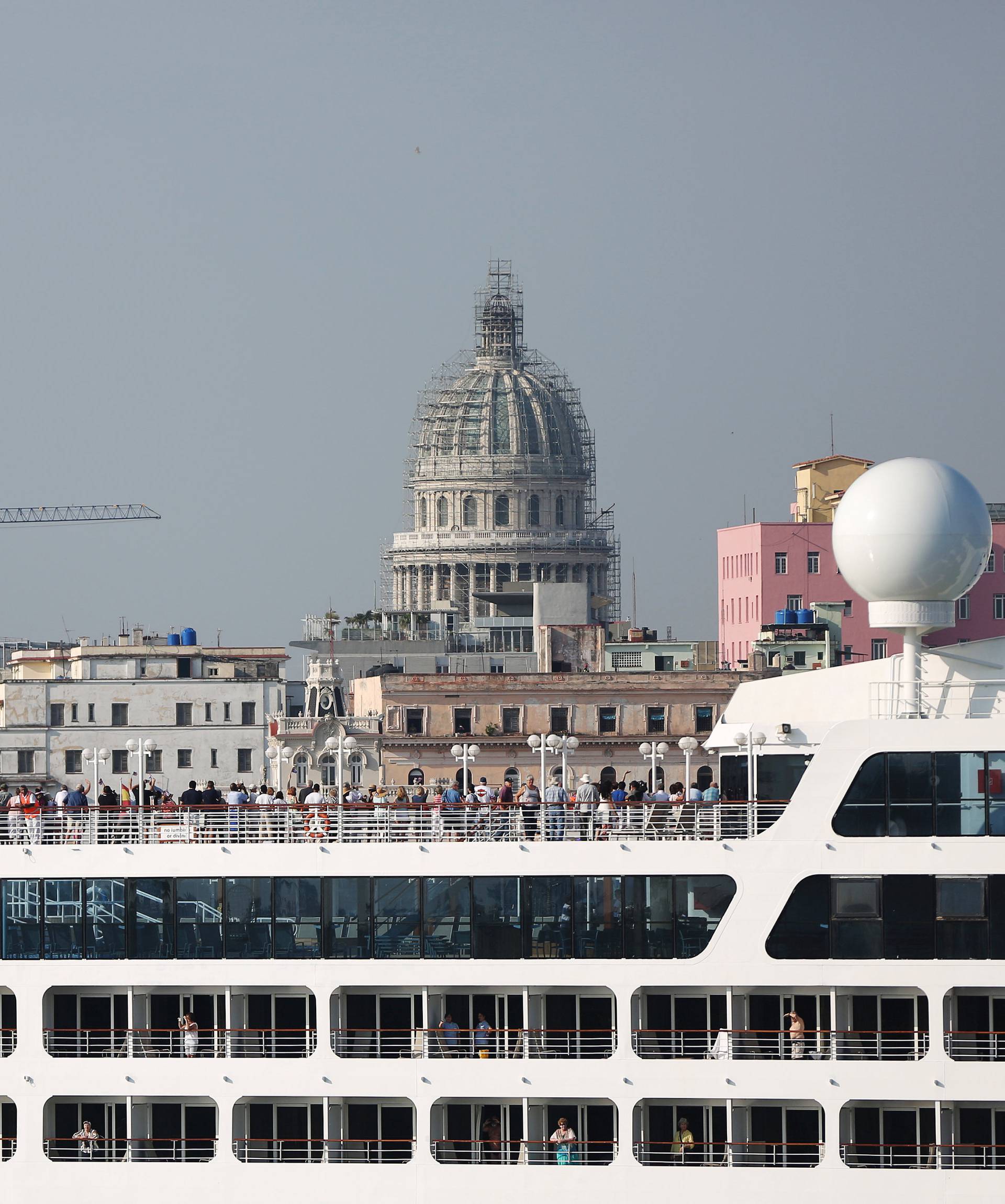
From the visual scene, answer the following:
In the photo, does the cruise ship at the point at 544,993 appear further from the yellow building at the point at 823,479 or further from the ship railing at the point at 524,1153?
the yellow building at the point at 823,479

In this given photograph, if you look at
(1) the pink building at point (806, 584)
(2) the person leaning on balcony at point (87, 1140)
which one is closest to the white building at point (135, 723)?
(1) the pink building at point (806, 584)

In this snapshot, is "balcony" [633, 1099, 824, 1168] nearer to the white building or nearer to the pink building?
the white building

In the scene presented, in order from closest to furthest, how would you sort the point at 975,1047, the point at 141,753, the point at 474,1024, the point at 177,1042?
1. the point at 975,1047
2. the point at 474,1024
3. the point at 177,1042
4. the point at 141,753

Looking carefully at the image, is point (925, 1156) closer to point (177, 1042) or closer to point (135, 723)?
point (177, 1042)

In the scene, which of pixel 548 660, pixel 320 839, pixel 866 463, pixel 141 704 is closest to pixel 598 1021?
pixel 320 839

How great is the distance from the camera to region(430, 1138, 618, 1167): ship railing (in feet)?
85.2

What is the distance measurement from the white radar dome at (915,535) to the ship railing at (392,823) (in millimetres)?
4275

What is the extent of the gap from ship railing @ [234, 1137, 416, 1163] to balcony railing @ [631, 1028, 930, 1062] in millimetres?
3084

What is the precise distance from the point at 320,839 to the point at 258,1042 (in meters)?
2.51

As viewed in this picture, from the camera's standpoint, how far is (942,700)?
91.6 ft

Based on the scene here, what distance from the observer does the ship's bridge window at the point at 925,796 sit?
2567 centimetres

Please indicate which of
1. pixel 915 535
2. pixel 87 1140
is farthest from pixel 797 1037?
pixel 87 1140

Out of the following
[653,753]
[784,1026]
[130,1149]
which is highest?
[653,753]

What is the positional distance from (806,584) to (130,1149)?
308ft
